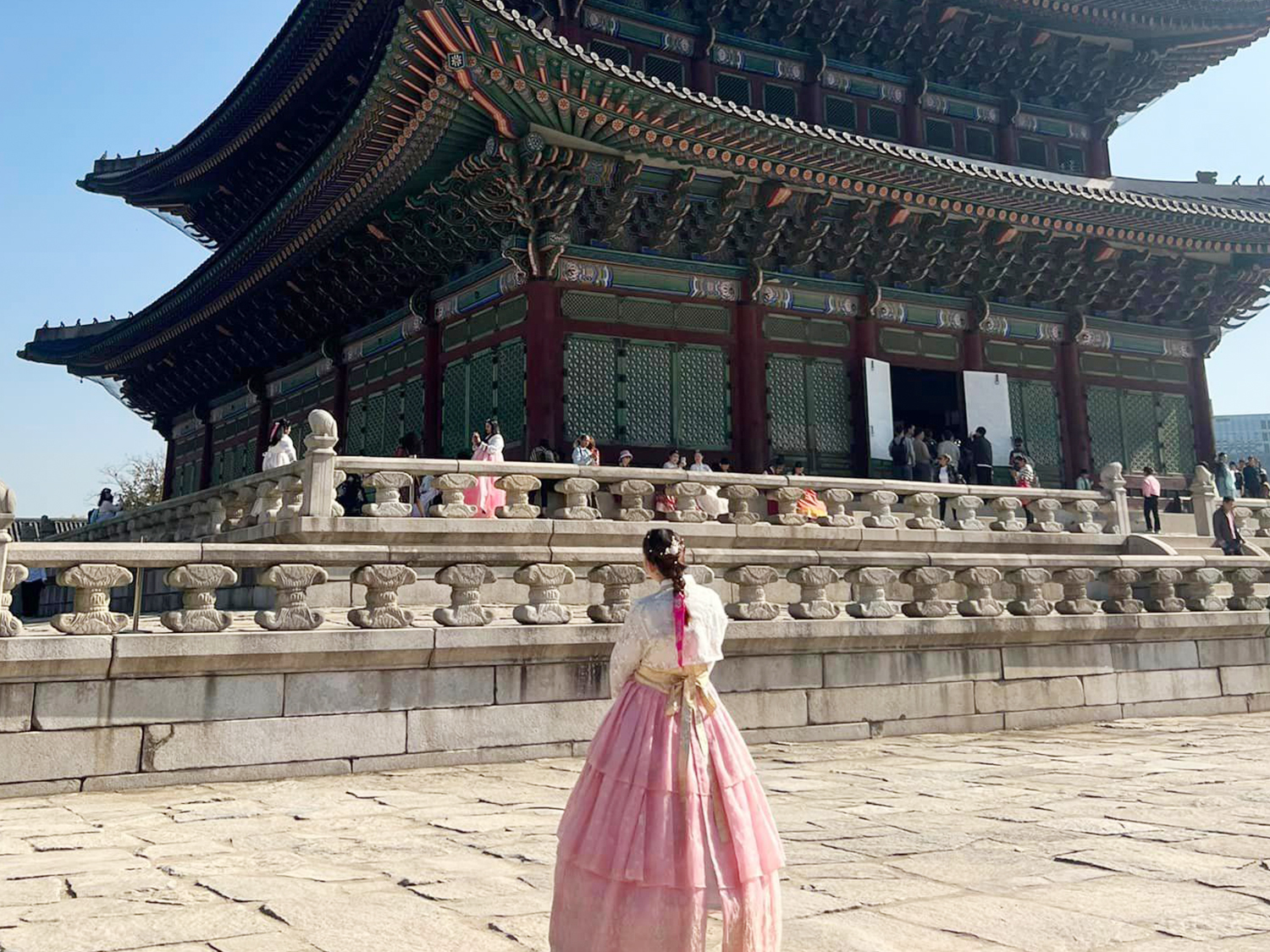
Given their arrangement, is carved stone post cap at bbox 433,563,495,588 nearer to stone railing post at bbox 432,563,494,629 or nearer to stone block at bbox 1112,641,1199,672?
stone railing post at bbox 432,563,494,629

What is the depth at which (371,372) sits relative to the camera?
63.0ft

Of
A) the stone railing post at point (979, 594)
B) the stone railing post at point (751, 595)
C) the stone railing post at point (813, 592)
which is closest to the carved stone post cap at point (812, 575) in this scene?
the stone railing post at point (813, 592)

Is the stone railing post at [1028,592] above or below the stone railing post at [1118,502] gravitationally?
below

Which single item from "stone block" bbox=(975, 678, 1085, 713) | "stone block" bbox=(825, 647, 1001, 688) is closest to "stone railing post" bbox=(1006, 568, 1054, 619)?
"stone block" bbox=(825, 647, 1001, 688)

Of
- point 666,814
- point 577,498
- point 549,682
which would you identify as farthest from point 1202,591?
point 666,814

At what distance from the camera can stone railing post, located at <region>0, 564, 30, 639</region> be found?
267 inches

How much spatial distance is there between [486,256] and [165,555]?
9570mm

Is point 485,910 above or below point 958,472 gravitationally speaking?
below

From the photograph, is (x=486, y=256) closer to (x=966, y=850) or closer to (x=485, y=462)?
(x=485, y=462)

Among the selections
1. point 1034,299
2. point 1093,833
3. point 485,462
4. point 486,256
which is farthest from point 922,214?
point 1093,833

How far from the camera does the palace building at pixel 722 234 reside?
14320mm

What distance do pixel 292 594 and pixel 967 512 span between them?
29.6 ft

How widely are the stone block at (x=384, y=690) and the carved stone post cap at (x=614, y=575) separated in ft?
3.64

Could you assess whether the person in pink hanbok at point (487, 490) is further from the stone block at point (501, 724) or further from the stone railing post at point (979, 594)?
the stone railing post at point (979, 594)
